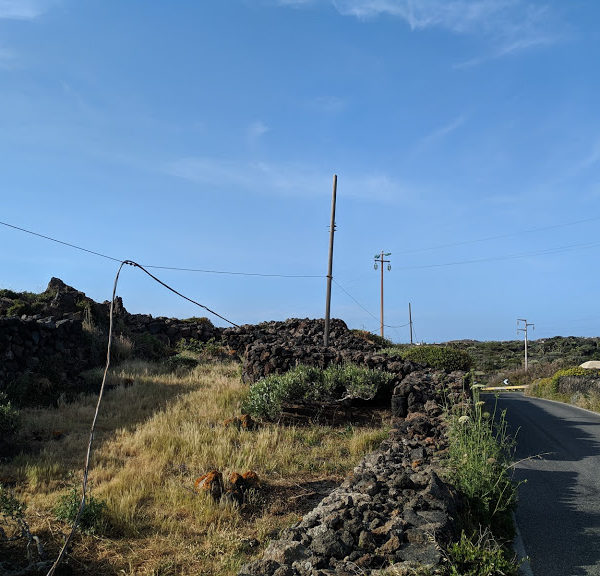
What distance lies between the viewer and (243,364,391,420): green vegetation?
38.2ft

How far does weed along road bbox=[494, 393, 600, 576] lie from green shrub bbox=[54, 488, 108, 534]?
15.4 feet

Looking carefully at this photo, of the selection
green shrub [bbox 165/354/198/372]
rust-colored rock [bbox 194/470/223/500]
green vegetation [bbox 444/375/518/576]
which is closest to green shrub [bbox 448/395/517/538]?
green vegetation [bbox 444/375/518/576]

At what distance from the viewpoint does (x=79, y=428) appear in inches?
469

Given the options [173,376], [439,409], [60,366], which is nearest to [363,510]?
[439,409]

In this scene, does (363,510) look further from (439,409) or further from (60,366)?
(60,366)

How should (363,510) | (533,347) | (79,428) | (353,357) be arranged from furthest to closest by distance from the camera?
(533,347), (353,357), (79,428), (363,510)

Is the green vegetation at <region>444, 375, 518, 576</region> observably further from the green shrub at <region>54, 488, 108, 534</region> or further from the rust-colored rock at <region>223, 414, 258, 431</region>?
the rust-colored rock at <region>223, 414, 258, 431</region>

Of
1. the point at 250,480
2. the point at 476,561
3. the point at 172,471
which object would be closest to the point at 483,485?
the point at 476,561

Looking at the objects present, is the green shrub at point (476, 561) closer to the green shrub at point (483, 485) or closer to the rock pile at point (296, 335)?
the green shrub at point (483, 485)

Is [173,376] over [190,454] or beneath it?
over

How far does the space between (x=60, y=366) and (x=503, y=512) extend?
1424cm

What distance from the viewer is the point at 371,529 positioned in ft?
15.7

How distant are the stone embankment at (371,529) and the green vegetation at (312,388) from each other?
5.12 meters

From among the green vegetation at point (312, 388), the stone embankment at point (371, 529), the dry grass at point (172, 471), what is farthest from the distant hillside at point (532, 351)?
the stone embankment at point (371, 529)
